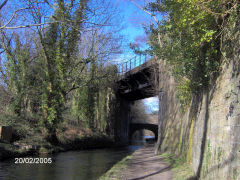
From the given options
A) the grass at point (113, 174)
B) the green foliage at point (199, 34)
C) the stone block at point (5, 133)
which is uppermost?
the green foliage at point (199, 34)

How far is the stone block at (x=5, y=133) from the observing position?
14031 millimetres

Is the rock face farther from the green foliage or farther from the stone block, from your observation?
the stone block

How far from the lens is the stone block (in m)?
14.0

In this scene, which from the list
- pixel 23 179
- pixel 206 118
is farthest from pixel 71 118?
pixel 206 118

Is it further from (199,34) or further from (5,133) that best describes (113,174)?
(5,133)

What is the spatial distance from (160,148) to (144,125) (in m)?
34.8

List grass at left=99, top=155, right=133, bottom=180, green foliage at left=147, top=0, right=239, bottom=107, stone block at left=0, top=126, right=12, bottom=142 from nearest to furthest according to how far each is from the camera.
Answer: green foliage at left=147, top=0, right=239, bottom=107 → grass at left=99, top=155, right=133, bottom=180 → stone block at left=0, top=126, right=12, bottom=142

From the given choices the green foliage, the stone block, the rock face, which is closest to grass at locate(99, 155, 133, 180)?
the rock face

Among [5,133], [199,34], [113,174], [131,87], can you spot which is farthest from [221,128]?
[131,87]

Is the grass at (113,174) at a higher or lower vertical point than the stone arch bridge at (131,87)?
lower

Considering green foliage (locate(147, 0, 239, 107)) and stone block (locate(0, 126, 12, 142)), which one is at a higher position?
green foliage (locate(147, 0, 239, 107))

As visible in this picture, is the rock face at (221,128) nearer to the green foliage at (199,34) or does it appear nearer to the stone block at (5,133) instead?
the green foliage at (199,34)

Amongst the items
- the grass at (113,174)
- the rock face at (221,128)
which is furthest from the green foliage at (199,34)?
the grass at (113,174)

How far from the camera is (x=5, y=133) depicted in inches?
570
